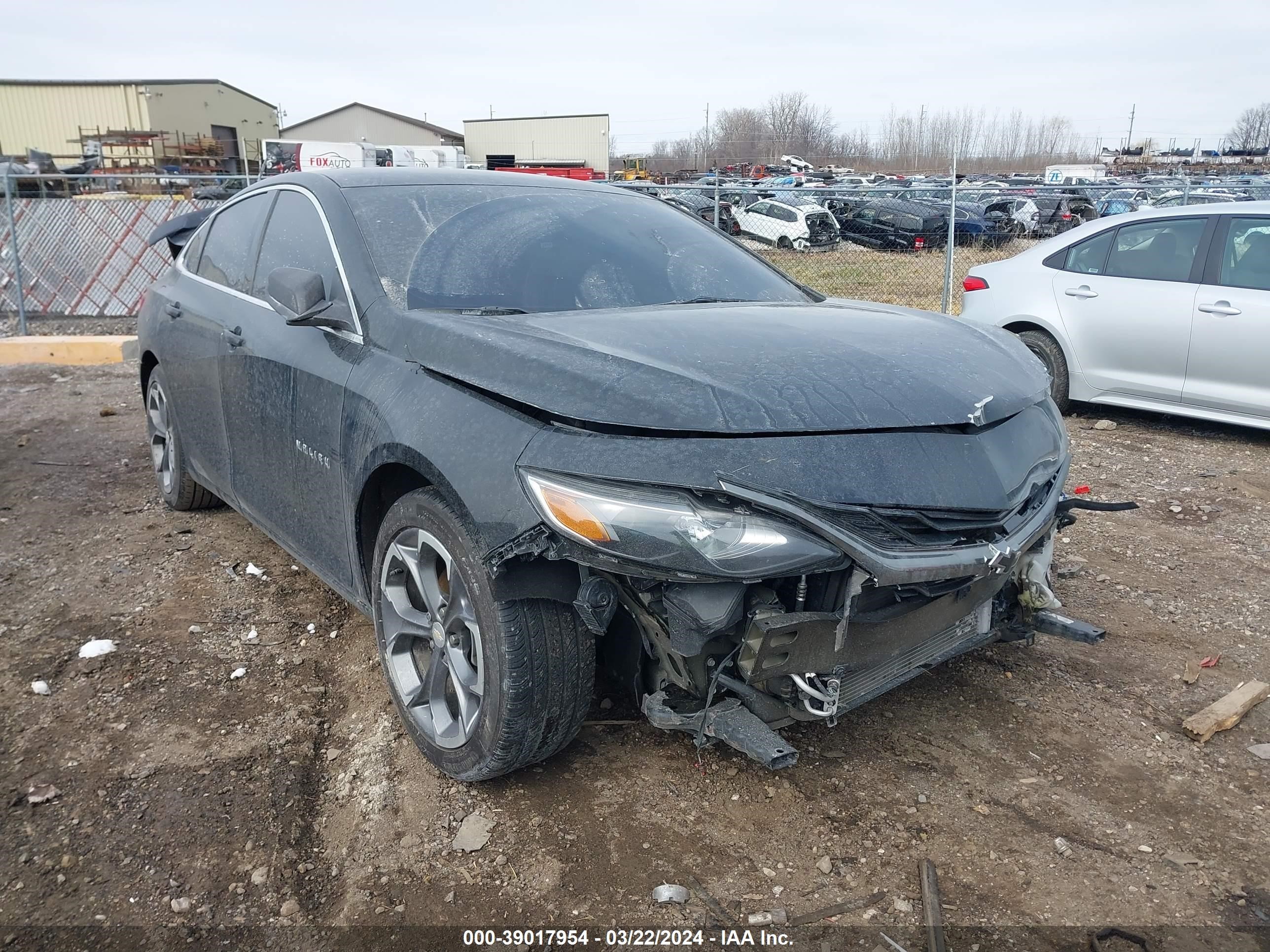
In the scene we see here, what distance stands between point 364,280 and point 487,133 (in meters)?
51.0

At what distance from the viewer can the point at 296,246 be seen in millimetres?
3414

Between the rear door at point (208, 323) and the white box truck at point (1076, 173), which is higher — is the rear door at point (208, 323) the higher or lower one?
the lower one

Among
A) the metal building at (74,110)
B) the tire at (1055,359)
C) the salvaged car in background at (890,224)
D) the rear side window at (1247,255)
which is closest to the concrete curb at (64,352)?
the tire at (1055,359)

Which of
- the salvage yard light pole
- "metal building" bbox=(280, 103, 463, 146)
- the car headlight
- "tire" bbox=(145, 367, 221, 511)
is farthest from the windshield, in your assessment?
"metal building" bbox=(280, 103, 463, 146)

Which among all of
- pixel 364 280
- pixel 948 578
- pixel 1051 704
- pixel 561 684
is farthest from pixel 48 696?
pixel 1051 704

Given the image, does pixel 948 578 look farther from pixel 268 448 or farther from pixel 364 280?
pixel 268 448

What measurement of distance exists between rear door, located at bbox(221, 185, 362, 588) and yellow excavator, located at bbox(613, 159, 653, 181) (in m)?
29.1

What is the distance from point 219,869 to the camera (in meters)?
2.34

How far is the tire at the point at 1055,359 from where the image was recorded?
7016mm

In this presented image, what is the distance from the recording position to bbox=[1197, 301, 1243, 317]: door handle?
6.11m

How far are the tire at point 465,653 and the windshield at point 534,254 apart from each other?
771mm

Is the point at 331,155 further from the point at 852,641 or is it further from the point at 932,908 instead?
the point at 932,908

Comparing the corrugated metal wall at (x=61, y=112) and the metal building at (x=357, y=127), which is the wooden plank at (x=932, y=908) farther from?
the metal building at (x=357, y=127)

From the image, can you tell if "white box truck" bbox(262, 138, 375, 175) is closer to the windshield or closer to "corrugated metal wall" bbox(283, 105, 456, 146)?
"corrugated metal wall" bbox(283, 105, 456, 146)
